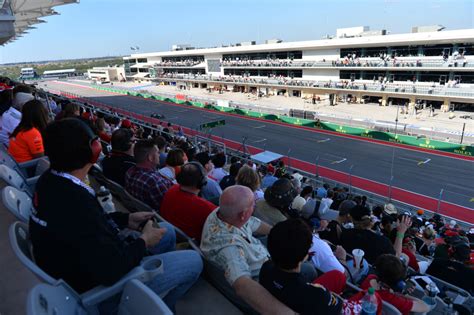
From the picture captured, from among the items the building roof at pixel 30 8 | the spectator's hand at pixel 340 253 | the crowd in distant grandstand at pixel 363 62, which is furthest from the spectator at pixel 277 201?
the crowd in distant grandstand at pixel 363 62

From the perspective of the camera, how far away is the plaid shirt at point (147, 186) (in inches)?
154

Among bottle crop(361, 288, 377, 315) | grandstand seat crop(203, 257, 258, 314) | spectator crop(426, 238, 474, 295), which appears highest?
grandstand seat crop(203, 257, 258, 314)

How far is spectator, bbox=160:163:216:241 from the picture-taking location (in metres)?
3.36

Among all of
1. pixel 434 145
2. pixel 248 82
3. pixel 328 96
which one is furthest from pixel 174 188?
pixel 248 82

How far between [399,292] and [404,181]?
21.3 metres

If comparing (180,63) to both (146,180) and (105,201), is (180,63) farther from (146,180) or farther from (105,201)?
(105,201)

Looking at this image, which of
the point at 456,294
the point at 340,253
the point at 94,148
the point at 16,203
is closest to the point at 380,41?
the point at 456,294

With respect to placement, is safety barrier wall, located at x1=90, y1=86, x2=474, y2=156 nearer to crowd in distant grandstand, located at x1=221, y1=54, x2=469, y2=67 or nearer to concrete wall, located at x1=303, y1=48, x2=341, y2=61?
crowd in distant grandstand, located at x1=221, y1=54, x2=469, y2=67

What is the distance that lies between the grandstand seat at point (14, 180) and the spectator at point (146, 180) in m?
1.12

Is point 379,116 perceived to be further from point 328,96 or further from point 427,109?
point 328,96

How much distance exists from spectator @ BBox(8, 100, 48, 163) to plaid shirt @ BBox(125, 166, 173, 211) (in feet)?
5.80

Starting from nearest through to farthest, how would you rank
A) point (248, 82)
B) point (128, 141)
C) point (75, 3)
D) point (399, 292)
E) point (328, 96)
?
point (399, 292) < point (128, 141) < point (75, 3) < point (328, 96) < point (248, 82)

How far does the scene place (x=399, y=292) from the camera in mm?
3324

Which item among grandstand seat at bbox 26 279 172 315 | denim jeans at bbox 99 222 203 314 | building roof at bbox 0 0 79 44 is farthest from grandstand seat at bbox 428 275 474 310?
building roof at bbox 0 0 79 44
